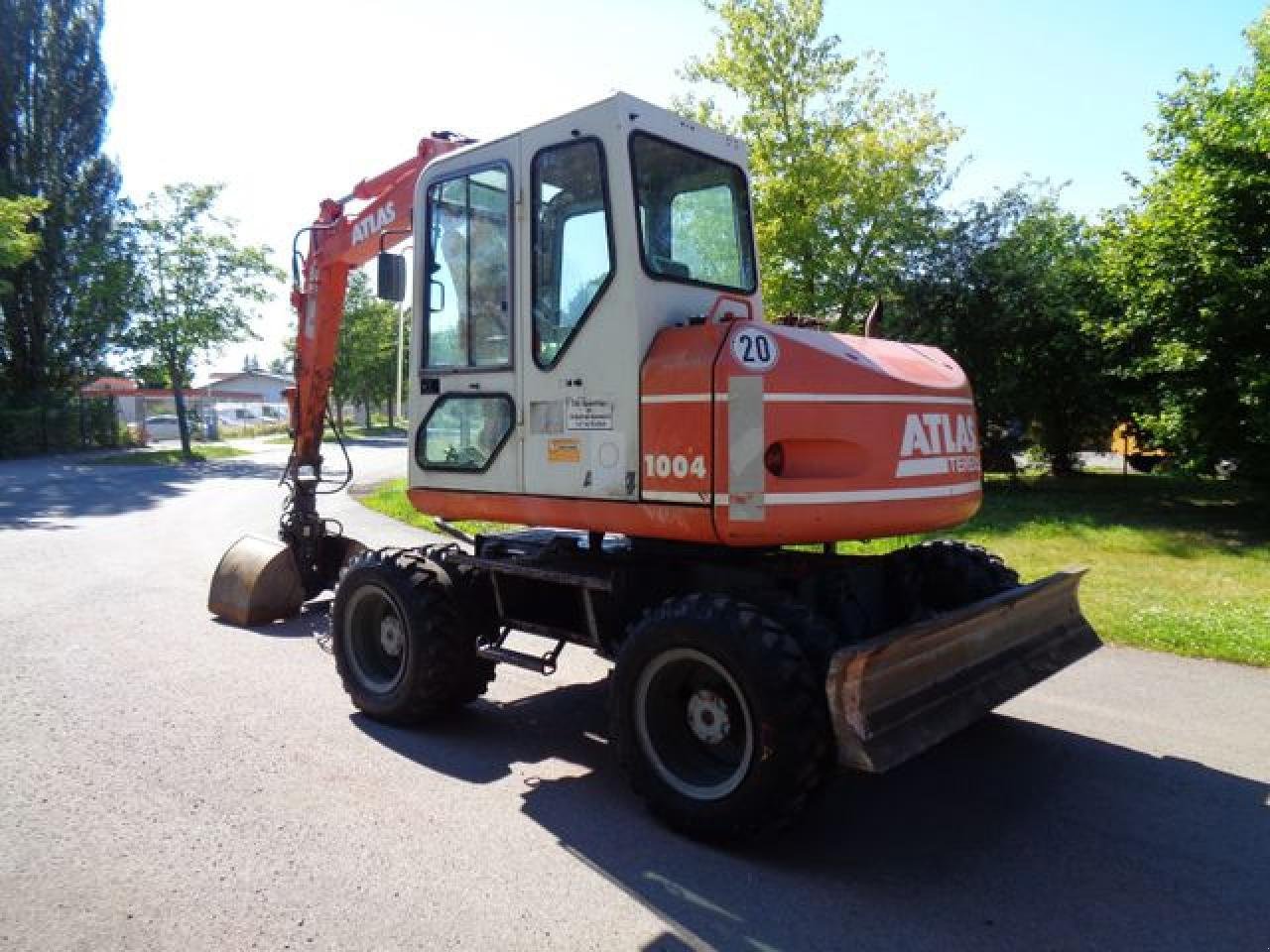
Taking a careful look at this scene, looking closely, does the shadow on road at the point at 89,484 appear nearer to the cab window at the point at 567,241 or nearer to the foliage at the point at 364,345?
the cab window at the point at 567,241

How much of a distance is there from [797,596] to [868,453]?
85cm

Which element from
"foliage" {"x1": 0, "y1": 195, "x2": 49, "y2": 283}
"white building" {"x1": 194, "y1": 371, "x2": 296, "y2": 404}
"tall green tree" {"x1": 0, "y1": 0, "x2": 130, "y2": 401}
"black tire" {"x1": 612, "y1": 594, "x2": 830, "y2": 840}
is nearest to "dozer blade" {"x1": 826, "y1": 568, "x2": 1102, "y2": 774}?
"black tire" {"x1": 612, "y1": 594, "x2": 830, "y2": 840}

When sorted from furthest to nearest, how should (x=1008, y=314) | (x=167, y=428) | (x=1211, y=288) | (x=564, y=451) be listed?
(x=167, y=428) → (x=1008, y=314) → (x=1211, y=288) → (x=564, y=451)

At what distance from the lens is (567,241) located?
4.67 metres

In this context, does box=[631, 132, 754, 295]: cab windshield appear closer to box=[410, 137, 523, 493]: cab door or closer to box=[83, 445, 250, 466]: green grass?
box=[410, 137, 523, 493]: cab door

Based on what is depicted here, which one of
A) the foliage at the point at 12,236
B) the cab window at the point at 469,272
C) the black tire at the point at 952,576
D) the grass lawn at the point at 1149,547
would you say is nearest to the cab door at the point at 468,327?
the cab window at the point at 469,272

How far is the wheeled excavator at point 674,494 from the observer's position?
379 centimetres

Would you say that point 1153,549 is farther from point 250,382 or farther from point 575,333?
point 250,382

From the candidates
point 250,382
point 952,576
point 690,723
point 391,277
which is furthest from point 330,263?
point 250,382

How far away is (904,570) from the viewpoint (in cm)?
506

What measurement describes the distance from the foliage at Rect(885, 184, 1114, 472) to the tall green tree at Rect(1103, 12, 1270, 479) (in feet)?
6.44

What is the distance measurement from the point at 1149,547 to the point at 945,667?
8.41 metres

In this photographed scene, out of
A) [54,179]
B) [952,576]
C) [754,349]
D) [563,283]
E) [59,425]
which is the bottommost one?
[952,576]

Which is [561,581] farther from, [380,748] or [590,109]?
[590,109]
